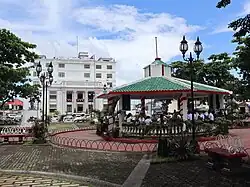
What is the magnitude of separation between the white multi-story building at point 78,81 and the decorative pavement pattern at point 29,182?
51.3 meters

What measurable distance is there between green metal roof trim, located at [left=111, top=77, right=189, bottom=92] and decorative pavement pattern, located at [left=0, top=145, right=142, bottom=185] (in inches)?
254

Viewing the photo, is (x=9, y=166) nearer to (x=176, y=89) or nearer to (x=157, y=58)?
(x=176, y=89)

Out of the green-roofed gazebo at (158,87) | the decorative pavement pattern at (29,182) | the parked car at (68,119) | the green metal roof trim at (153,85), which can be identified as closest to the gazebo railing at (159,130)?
the green-roofed gazebo at (158,87)

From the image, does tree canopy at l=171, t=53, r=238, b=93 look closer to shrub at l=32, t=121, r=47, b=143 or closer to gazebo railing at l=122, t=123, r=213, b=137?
gazebo railing at l=122, t=123, r=213, b=137

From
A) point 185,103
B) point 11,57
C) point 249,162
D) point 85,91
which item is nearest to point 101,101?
point 85,91

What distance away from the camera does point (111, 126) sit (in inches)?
803

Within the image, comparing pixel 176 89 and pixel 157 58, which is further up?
pixel 157 58

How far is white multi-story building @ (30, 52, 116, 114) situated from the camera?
61219mm

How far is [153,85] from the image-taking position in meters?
19.5

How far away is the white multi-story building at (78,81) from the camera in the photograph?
61219 mm

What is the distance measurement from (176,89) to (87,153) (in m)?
7.37

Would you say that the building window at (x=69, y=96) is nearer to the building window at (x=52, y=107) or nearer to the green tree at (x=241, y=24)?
the building window at (x=52, y=107)

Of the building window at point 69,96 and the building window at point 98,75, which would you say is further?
the building window at point 98,75

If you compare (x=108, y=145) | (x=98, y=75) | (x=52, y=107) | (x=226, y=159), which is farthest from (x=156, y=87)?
(x=98, y=75)
